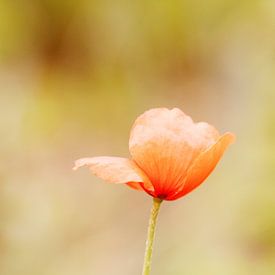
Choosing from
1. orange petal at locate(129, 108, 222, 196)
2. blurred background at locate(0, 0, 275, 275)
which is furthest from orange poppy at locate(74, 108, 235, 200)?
blurred background at locate(0, 0, 275, 275)

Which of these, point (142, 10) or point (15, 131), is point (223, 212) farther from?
point (142, 10)

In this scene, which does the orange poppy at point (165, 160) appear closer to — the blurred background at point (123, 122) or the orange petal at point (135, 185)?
the orange petal at point (135, 185)

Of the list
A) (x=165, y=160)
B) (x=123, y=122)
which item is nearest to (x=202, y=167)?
(x=165, y=160)

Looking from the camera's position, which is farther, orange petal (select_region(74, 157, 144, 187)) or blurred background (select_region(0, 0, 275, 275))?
blurred background (select_region(0, 0, 275, 275))

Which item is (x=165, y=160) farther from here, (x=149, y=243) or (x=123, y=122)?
(x=123, y=122)

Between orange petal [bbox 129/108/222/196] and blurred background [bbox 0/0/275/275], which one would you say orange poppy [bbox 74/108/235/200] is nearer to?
orange petal [bbox 129/108/222/196]

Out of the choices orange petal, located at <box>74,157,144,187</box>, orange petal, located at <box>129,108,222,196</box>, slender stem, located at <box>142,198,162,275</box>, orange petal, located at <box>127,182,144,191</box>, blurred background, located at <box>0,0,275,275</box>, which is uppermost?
blurred background, located at <box>0,0,275,275</box>

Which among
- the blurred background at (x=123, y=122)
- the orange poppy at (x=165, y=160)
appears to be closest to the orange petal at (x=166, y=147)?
the orange poppy at (x=165, y=160)
